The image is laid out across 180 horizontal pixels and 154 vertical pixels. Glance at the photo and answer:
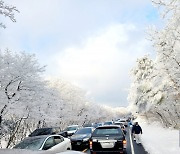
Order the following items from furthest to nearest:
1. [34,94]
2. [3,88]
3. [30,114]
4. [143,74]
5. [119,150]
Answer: [143,74]
[30,114]
[34,94]
[3,88]
[119,150]

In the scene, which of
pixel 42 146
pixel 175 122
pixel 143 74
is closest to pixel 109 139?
pixel 42 146

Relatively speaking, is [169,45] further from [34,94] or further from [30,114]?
[30,114]

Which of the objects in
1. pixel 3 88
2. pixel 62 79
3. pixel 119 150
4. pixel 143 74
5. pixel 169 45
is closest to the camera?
pixel 119 150

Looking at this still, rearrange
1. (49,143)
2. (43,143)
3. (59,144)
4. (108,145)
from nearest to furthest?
1. (43,143)
2. (49,143)
3. (108,145)
4. (59,144)

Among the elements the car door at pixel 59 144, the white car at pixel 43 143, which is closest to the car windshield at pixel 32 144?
the white car at pixel 43 143

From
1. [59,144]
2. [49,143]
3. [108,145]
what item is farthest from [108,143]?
[49,143]

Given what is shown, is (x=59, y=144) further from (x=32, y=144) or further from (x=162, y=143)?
(x=162, y=143)

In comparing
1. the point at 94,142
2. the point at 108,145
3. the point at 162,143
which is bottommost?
the point at 108,145

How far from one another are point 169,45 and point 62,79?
217ft

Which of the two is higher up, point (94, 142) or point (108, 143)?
point (94, 142)

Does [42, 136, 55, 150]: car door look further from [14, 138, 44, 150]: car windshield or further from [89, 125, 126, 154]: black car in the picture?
[89, 125, 126, 154]: black car

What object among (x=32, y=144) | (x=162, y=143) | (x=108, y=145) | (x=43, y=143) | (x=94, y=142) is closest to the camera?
(x=32, y=144)

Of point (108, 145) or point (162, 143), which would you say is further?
point (162, 143)

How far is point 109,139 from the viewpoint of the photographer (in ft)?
41.3
